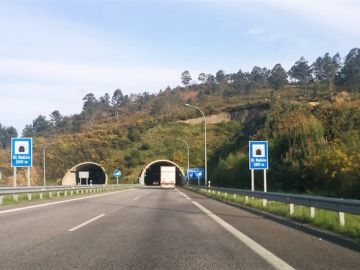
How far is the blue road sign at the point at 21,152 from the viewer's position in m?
34.6

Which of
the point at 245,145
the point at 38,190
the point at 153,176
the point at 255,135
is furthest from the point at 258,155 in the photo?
the point at 153,176

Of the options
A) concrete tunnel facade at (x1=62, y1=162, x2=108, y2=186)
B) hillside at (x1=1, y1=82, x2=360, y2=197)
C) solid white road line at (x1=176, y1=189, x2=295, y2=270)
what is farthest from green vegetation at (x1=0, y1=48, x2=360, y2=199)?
solid white road line at (x1=176, y1=189, x2=295, y2=270)

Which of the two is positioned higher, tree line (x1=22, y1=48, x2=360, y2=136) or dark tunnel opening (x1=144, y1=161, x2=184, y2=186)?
tree line (x1=22, y1=48, x2=360, y2=136)

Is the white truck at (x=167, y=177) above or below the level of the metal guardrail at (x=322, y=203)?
below

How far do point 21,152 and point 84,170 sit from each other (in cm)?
7030

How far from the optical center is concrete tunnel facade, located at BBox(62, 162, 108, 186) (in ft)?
309

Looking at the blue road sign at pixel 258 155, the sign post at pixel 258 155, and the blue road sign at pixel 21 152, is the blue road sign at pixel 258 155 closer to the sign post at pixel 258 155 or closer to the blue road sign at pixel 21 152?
the sign post at pixel 258 155

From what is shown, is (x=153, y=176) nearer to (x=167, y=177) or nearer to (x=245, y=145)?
(x=167, y=177)

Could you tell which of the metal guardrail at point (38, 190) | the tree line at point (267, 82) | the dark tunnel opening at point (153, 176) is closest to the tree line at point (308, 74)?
the tree line at point (267, 82)

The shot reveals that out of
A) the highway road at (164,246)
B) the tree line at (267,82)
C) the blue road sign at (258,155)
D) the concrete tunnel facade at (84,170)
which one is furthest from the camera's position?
the tree line at (267,82)

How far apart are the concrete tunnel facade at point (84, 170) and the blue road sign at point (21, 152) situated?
183ft

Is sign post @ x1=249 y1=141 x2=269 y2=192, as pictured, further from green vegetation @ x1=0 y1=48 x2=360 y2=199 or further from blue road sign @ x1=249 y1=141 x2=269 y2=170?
green vegetation @ x1=0 y1=48 x2=360 y2=199

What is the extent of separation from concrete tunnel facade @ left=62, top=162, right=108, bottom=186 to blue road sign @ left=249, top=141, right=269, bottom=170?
6574cm

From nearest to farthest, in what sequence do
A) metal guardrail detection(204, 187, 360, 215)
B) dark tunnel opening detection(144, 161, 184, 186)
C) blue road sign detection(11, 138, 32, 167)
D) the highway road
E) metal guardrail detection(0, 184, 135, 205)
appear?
the highway road → metal guardrail detection(204, 187, 360, 215) → metal guardrail detection(0, 184, 135, 205) → blue road sign detection(11, 138, 32, 167) → dark tunnel opening detection(144, 161, 184, 186)
